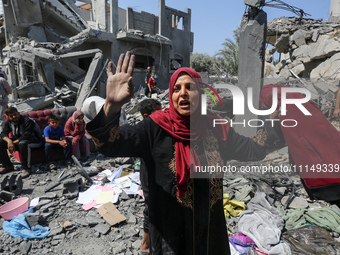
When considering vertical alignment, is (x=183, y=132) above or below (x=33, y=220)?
above

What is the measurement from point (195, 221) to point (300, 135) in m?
0.96

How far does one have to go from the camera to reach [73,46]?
13164 mm

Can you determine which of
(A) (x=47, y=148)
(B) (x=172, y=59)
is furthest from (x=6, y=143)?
(B) (x=172, y=59)

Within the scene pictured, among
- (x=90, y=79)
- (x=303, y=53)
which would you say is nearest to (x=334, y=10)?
(x=303, y=53)

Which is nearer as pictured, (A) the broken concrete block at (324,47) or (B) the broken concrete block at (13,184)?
(B) the broken concrete block at (13,184)

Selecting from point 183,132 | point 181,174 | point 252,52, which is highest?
point 252,52

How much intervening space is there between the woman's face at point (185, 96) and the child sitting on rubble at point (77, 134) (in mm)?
4782

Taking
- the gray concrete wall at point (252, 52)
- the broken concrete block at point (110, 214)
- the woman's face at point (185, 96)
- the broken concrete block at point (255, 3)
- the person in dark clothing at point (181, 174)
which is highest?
the broken concrete block at point (255, 3)

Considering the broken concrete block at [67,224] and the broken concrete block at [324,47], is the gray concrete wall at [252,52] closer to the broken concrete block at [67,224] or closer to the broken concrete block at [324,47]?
the broken concrete block at [67,224]

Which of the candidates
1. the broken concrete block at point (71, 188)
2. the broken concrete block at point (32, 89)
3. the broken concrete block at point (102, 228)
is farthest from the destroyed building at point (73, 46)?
the broken concrete block at point (102, 228)

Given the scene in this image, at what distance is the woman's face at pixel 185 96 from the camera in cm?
151

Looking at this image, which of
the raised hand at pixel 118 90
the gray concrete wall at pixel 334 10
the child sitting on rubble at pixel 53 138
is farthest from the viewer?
the gray concrete wall at pixel 334 10

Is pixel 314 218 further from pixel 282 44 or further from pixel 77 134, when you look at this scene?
pixel 282 44

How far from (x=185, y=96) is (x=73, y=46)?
13.6 meters
